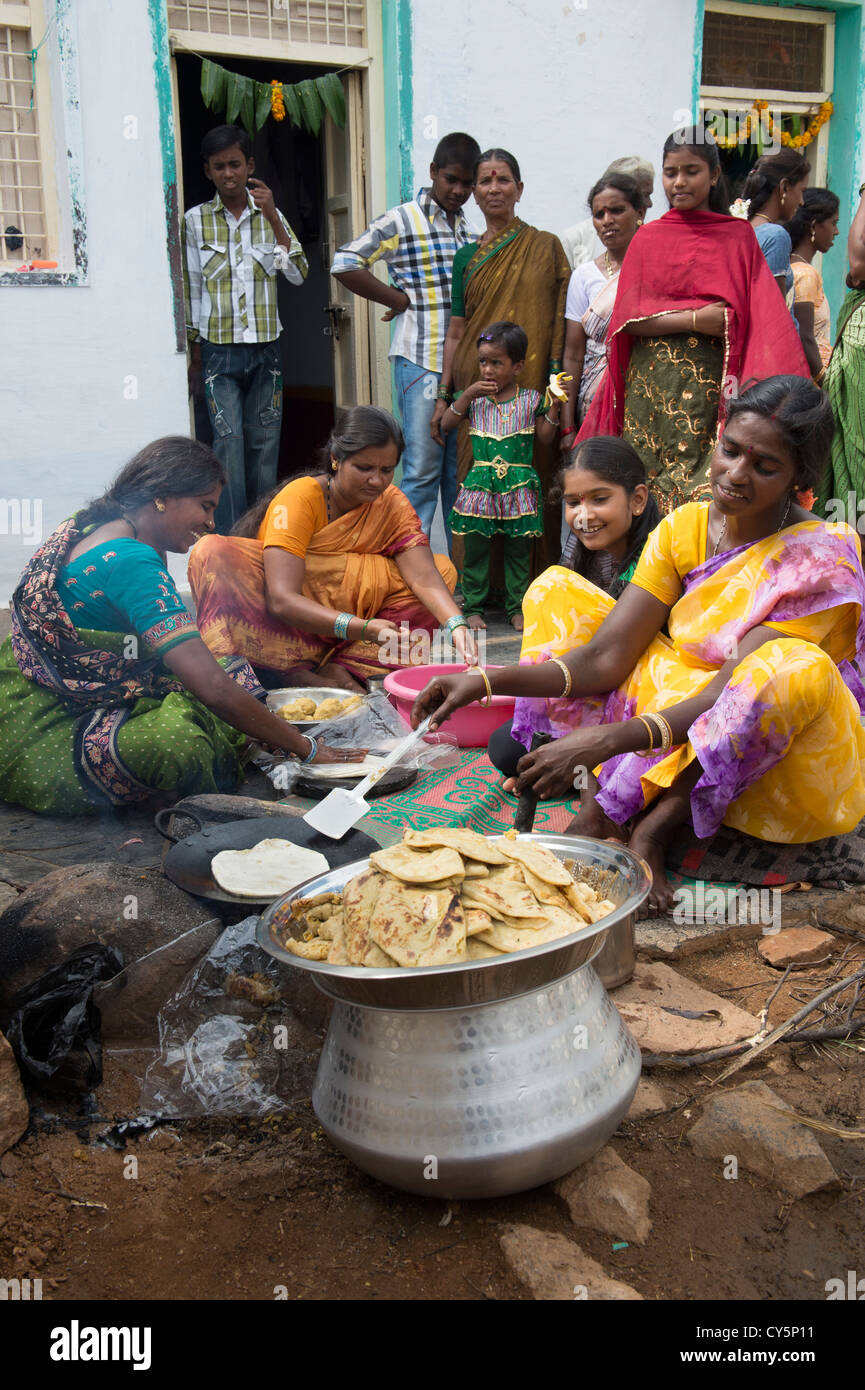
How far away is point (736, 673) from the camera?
273 centimetres

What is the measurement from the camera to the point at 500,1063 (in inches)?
69.5

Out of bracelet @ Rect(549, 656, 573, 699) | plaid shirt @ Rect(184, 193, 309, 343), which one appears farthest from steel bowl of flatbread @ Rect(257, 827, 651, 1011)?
plaid shirt @ Rect(184, 193, 309, 343)

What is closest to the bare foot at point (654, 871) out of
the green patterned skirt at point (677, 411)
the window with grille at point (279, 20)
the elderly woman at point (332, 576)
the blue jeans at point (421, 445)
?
the elderly woman at point (332, 576)

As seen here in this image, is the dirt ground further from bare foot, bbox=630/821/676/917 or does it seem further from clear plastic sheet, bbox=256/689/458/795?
clear plastic sheet, bbox=256/689/458/795

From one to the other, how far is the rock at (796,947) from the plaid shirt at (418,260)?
4.07 meters

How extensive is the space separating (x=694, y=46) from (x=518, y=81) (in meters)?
1.24

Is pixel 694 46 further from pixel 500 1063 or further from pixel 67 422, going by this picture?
pixel 500 1063

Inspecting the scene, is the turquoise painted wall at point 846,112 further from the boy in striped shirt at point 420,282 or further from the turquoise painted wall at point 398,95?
the boy in striped shirt at point 420,282

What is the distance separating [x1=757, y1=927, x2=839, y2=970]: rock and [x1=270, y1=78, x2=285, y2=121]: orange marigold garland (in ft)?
17.5

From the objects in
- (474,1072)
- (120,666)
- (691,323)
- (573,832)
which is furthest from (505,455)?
(474,1072)

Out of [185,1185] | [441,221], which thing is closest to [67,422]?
[441,221]

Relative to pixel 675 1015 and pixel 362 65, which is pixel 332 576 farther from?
pixel 362 65

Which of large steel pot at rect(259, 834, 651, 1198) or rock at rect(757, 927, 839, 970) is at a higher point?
large steel pot at rect(259, 834, 651, 1198)

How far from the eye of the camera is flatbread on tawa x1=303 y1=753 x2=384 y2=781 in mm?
3566
